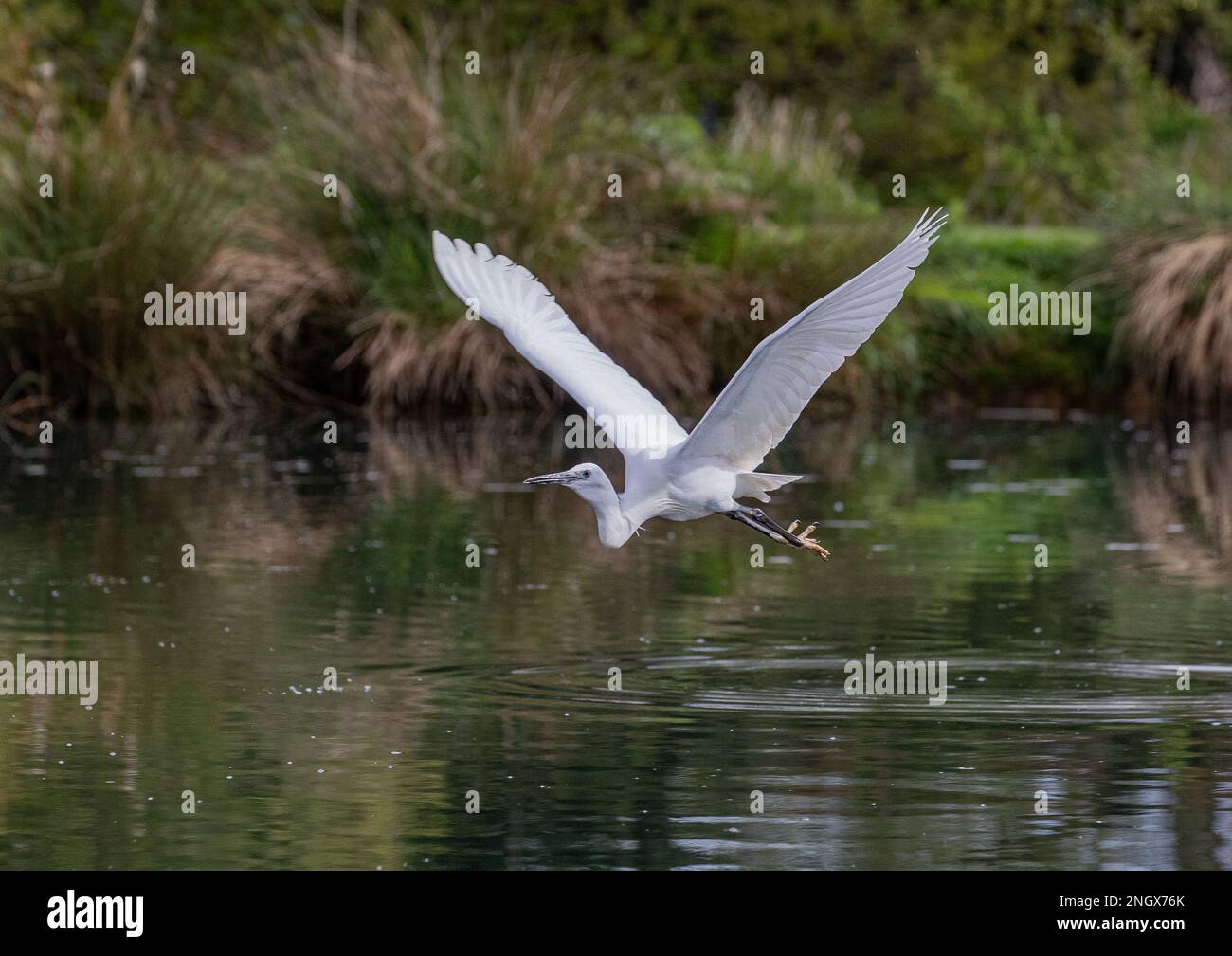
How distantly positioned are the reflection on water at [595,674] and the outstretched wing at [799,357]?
108 centimetres

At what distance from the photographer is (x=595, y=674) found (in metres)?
10.4

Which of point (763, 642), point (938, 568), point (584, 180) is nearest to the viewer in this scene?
point (763, 642)

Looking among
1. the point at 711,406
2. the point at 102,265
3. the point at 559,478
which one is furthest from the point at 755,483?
the point at 102,265

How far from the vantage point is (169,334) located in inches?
854

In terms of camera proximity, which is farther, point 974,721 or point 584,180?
point 584,180

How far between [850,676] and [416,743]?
2.26 metres

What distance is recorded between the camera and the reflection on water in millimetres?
7625

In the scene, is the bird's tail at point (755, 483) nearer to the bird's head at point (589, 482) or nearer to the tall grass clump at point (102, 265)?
the bird's head at point (589, 482)

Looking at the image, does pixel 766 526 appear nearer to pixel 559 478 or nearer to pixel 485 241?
pixel 559 478

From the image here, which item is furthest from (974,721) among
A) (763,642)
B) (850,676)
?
Answer: (763,642)

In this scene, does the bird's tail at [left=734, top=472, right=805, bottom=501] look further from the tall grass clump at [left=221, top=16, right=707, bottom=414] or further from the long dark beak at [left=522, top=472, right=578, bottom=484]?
the tall grass clump at [left=221, top=16, right=707, bottom=414]

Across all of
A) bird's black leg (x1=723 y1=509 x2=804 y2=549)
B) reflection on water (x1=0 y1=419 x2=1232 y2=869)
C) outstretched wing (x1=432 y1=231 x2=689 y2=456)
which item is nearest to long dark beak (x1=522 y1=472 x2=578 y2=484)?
outstretched wing (x1=432 y1=231 x2=689 y2=456)

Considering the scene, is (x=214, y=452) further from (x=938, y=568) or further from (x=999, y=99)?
(x=999, y=99)
